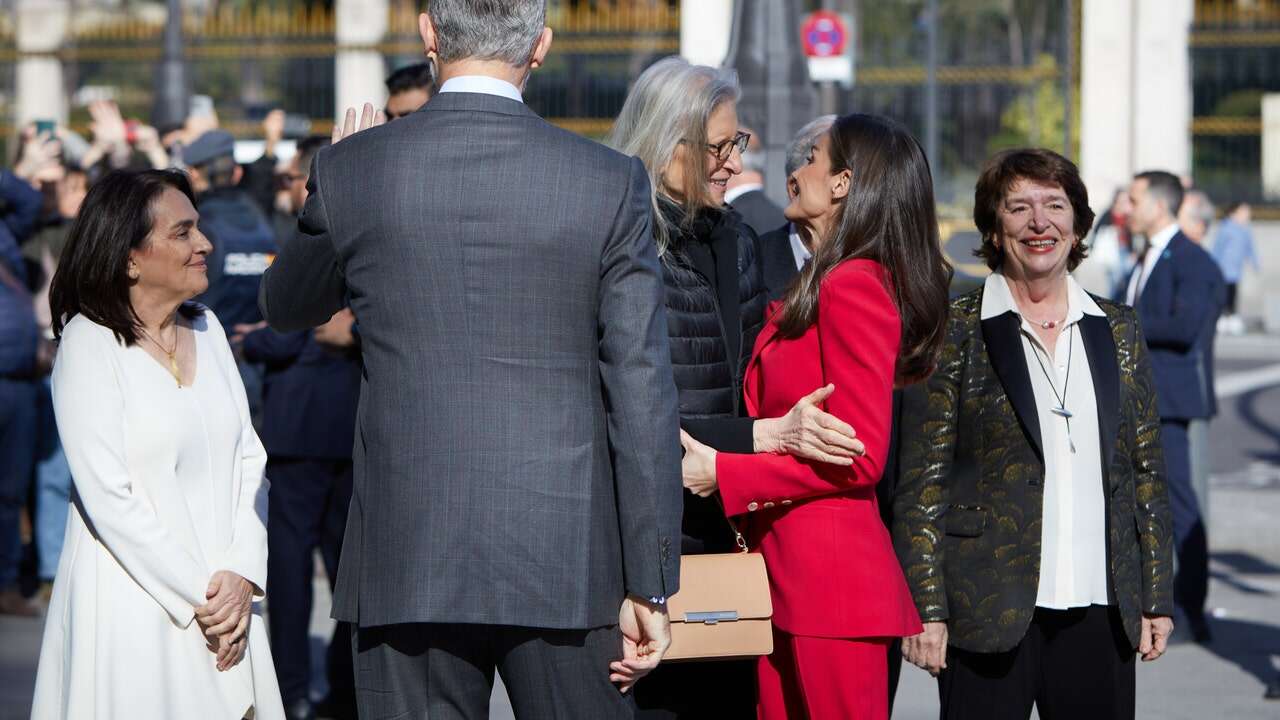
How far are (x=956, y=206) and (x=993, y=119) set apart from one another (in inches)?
61.6

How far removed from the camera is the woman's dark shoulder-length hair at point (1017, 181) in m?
→ 4.18

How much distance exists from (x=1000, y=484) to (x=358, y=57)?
20.1 metres

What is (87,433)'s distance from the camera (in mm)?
3623

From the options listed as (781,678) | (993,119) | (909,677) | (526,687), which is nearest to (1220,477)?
(909,677)

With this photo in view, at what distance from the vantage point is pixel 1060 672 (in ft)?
13.1

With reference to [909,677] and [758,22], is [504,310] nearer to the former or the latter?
[909,677]

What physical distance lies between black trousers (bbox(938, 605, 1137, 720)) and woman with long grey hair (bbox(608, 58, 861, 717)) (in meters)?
0.61

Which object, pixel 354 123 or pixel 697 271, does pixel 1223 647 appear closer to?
pixel 697 271

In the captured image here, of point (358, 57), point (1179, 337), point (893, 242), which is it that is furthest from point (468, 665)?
point (358, 57)

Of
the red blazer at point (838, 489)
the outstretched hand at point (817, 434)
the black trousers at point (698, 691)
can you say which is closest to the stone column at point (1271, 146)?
the black trousers at point (698, 691)

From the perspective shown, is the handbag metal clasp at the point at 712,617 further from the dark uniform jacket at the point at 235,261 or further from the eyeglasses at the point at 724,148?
the dark uniform jacket at the point at 235,261

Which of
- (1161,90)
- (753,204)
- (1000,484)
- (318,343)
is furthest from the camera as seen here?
(1161,90)

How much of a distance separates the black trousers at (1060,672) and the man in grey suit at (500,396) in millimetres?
1223

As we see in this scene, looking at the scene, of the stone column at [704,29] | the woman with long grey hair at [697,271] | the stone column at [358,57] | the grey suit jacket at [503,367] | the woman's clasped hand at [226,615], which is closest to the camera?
the grey suit jacket at [503,367]
